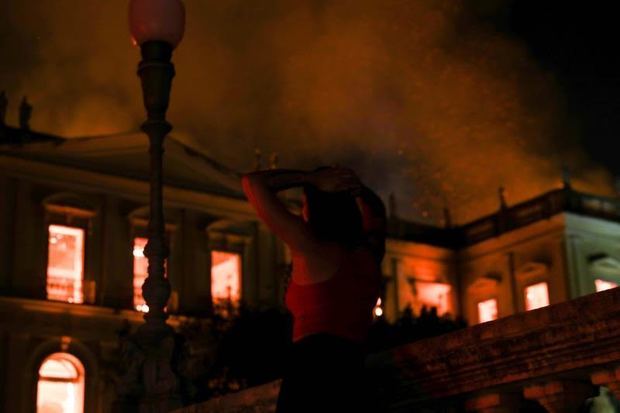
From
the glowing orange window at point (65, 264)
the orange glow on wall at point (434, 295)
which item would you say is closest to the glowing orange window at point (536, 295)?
the orange glow on wall at point (434, 295)

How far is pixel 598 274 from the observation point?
40.9m

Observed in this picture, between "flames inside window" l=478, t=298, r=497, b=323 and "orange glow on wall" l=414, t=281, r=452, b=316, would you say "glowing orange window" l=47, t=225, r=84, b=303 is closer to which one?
"orange glow on wall" l=414, t=281, r=452, b=316

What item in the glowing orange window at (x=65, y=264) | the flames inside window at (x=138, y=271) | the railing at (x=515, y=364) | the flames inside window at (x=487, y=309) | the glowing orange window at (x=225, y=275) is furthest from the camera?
the flames inside window at (x=487, y=309)

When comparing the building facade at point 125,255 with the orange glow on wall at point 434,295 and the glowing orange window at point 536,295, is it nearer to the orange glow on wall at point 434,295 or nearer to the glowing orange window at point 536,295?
the glowing orange window at point 536,295

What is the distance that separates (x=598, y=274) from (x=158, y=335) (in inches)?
1321

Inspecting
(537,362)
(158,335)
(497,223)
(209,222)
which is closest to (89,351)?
(209,222)

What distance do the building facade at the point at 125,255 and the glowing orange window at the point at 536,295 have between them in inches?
2.0

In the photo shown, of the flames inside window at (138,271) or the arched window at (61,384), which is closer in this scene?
the arched window at (61,384)

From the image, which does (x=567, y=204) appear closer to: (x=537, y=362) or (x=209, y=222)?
(x=209, y=222)

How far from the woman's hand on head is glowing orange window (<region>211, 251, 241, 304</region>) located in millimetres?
33490

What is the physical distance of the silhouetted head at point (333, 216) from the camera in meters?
4.00

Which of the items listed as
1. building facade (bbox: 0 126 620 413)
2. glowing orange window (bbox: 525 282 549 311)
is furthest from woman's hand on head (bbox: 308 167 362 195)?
glowing orange window (bbox: 525 282 549 311)

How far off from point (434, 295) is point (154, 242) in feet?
117

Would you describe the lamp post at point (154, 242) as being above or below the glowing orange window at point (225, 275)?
below
